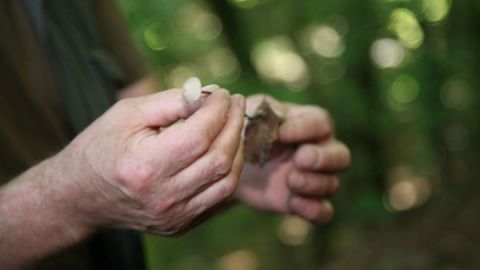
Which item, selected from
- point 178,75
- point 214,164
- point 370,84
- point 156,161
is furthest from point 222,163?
point 178,75

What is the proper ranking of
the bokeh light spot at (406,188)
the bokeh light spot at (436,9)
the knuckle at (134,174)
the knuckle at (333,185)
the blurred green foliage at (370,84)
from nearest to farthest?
1. the knuckle at (134,174)
2. the knuckle at (333,185)
3. the bokeh light spot at (436,9)
4. the blurred green foliage at (370,84)
5. the bokeh light spot at (406,188)

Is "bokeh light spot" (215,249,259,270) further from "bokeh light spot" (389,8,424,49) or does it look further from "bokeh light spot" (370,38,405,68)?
"bokeh light spot" (389,8,424,49)

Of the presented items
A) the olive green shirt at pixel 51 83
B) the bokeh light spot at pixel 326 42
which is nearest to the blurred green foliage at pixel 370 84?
the bokeh light spot at pixel 326 42

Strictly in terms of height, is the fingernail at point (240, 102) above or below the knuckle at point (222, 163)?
above

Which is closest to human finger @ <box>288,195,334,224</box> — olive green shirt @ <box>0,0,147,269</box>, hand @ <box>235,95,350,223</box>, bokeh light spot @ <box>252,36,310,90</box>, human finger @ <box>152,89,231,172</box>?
hand @ <box>235,95,350,223</box>

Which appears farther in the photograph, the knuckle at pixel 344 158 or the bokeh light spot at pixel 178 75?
the bokeh light spot at pixel 178 75

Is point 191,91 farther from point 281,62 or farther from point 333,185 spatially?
point 281,62

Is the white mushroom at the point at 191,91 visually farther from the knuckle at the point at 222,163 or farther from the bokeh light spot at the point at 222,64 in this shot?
the bokeh light spot at the point at 222,64

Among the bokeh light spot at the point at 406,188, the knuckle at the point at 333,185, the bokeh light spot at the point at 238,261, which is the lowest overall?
the bokeh light spot at the point at 238,261
